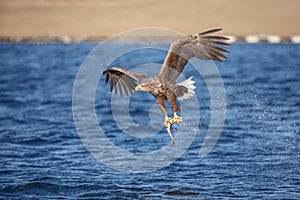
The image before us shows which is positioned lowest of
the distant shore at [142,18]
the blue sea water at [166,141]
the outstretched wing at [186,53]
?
the blue sea water at [166,141]

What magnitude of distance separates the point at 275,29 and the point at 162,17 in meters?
8.16

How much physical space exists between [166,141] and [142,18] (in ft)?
103

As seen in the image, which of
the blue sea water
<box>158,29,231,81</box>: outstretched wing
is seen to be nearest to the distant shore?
the blue sea water

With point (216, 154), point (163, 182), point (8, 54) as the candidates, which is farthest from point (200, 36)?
point (8, 54)

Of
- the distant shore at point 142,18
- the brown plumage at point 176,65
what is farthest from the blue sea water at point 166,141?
the distant shore at point 142,18

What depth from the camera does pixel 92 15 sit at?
173 feet

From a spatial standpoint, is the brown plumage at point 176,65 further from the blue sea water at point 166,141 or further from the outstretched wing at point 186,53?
the blue sea water at point 166,141

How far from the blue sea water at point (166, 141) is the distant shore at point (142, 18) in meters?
12.6

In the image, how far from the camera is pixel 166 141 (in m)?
20.7

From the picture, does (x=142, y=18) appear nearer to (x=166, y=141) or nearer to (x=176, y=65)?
(x=166, y=141)

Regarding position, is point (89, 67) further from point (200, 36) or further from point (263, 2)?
point (200, 36)

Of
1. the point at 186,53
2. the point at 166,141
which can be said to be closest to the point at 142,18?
the point at 166,141

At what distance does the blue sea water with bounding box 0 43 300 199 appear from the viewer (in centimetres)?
1560

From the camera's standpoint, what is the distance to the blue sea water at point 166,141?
51.2ft
